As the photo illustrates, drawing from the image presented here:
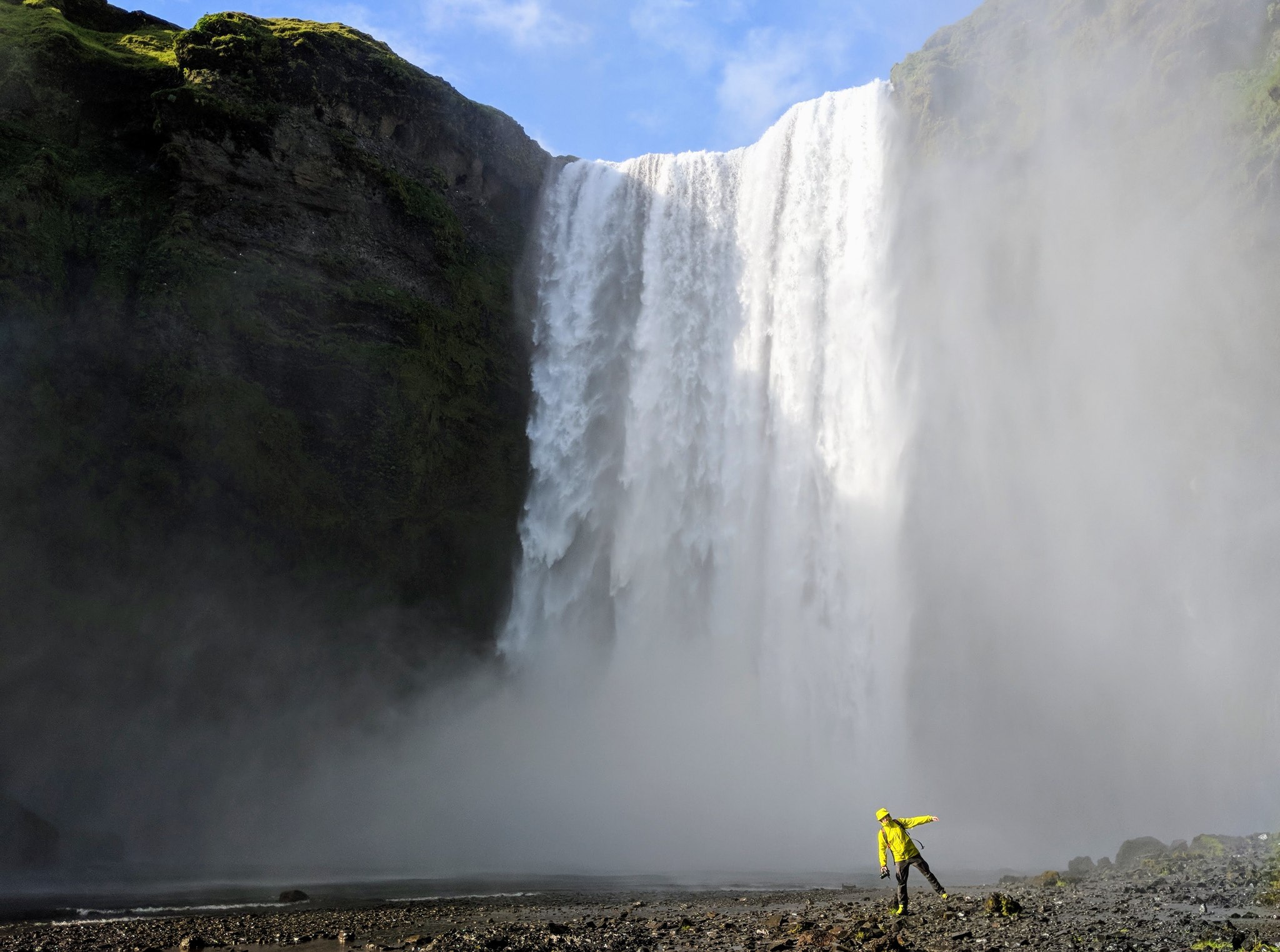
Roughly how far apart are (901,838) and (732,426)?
1821 cm

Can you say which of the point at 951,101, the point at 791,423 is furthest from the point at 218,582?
the point at 951,101

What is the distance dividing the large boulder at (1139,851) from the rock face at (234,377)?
17.8 m

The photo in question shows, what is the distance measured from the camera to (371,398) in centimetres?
2542

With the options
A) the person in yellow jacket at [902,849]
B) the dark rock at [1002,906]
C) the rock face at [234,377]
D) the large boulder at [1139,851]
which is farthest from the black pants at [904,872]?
the rock face at [234,377]

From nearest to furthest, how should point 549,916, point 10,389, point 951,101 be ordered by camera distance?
point 549,916, point 10,389, point 951,101

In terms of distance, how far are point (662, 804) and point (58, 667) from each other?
14900mm

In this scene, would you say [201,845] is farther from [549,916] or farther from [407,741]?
[549,916]

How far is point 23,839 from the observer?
18.5 meters

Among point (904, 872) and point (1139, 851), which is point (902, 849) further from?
point (1139, 851)

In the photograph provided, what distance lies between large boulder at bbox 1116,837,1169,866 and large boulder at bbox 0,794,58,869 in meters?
21.0

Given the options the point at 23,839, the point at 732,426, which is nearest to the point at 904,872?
the point at 23,839

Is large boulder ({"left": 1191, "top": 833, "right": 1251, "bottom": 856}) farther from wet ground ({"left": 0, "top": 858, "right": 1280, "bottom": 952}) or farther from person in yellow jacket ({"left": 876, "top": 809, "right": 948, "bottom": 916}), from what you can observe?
person in yellow jacket ({"left": 876, "top": 809, "right": 948, "bottom": 916})

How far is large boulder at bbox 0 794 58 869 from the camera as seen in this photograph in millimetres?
18188

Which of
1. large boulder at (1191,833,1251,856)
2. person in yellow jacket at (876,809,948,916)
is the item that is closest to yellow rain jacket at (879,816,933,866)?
person in yellow jacket at (876,809,948,916)
